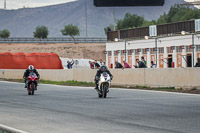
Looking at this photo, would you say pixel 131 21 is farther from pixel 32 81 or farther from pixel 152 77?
pixel 32 81

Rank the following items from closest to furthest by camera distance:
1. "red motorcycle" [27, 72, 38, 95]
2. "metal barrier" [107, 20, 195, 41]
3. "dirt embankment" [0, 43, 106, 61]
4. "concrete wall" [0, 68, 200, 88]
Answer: "red motorcycle" [27, 72, 38, 95] < "concrete wall" [0, 68, 200, 88] < "metal barrier" [107, 20, 195, 41] < "dirt embankment" [0, 43, 106, 61]

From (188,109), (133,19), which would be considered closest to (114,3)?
(188,109)

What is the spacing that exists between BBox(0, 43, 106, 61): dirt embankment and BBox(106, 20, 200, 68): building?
53882 millimetres

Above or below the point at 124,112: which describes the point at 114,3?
above

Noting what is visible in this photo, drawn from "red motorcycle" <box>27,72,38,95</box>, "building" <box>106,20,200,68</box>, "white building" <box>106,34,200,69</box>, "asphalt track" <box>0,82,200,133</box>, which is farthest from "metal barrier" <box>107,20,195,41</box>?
"asphalt track" <box>0,82,200,133</box>

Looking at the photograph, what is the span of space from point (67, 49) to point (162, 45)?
74994 mm

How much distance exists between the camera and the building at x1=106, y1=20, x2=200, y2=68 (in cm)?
5775

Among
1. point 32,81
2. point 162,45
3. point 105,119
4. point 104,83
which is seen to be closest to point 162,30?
point 162,45

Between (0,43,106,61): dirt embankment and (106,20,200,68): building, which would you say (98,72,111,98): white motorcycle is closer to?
(106,20,200,68): building

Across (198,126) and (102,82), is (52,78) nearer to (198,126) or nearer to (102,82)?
(102,82)

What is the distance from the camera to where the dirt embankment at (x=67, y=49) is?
13212cm

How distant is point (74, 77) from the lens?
138 feet

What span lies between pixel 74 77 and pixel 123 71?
7.70m

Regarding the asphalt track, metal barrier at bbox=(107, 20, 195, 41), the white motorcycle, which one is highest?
metal barrier at bbox=(107, 20, 195, 41)
